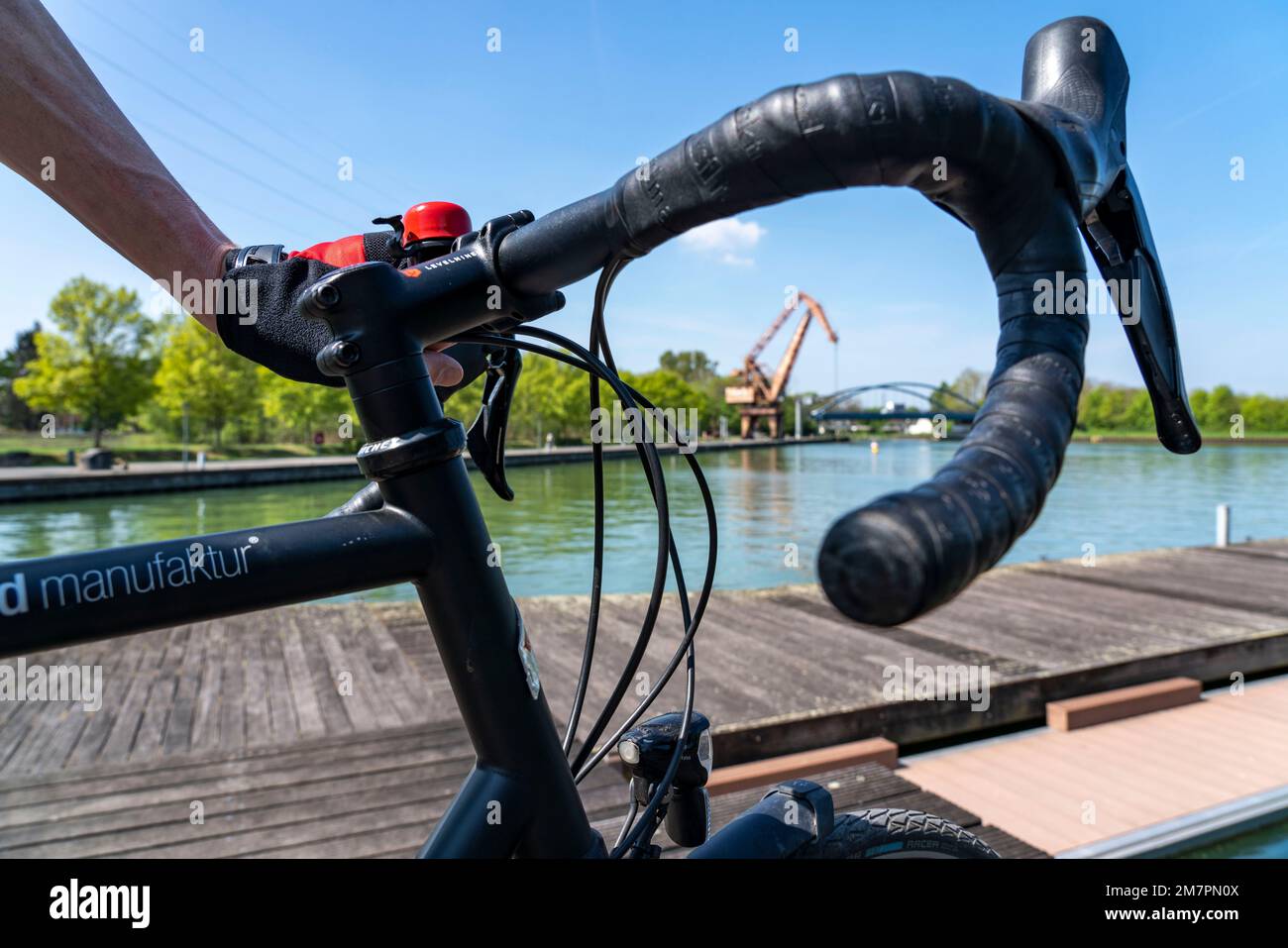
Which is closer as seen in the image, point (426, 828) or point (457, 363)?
point (457, 363)

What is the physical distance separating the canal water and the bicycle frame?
18.1ft

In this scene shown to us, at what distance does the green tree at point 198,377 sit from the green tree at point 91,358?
1.09 metres

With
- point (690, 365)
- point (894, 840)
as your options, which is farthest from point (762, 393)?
point (894, 840)

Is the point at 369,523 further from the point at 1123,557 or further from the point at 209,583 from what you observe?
the point at 1123,557

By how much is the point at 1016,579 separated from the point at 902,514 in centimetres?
862

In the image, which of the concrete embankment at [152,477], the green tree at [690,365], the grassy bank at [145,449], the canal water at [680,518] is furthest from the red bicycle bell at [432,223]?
the green tree at [690,365]

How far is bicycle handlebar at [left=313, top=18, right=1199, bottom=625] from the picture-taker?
0.53 m

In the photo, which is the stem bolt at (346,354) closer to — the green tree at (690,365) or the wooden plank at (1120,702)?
the wooden plank at (1120,702)

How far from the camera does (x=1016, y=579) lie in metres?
8.26

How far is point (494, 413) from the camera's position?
1187 mm

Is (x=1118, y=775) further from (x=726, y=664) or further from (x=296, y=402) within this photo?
(x=296, y=402)

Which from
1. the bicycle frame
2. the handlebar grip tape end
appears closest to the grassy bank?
the bicycle frame

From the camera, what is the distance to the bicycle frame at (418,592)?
777mm
